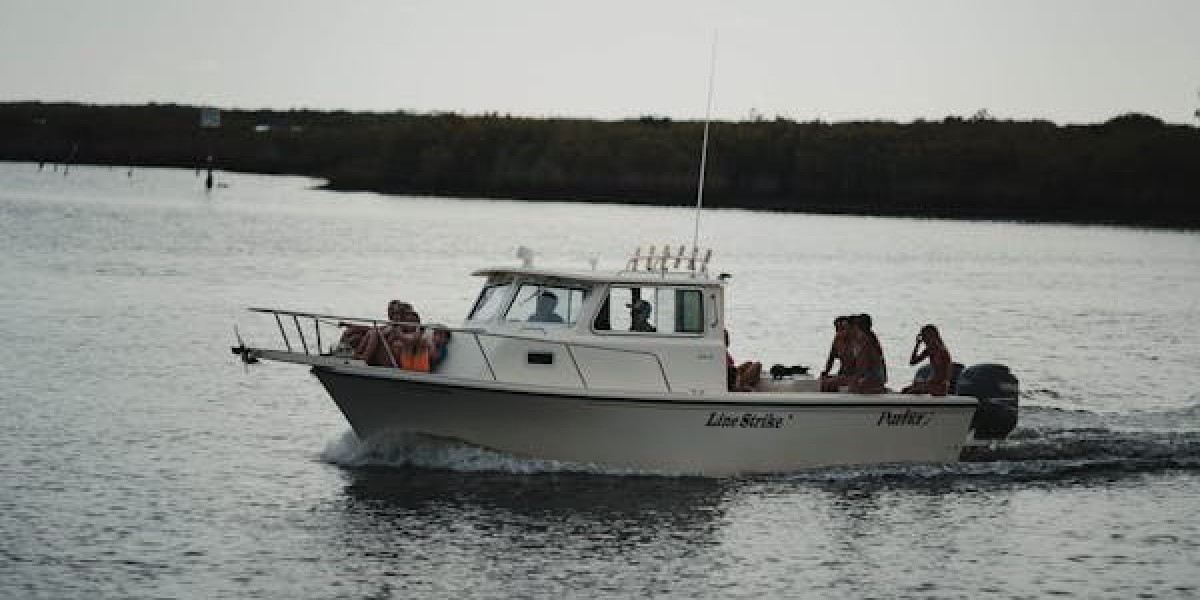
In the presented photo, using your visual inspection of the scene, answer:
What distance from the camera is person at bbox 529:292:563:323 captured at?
21.0m

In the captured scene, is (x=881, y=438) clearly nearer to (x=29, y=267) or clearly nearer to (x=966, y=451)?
(x=966, y=451)

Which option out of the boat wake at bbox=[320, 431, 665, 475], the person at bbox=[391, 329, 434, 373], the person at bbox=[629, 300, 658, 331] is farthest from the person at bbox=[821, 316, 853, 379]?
the person at bbox=[391, 329, 434, 373]

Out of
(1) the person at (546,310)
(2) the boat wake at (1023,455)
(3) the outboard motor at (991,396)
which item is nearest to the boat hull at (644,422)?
(2) the boat wake at (1023,455)

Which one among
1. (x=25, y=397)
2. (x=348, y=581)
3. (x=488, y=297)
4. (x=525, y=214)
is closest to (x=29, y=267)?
(x=25, y=397)

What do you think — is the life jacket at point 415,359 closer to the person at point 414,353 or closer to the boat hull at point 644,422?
the person at point 414,353

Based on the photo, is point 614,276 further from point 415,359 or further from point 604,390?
point 415,359

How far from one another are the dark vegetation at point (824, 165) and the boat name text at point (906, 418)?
324 ft

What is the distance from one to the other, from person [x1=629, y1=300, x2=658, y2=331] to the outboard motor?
15.2 ft

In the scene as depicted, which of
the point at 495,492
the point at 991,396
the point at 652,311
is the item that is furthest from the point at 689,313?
the point at 991,396

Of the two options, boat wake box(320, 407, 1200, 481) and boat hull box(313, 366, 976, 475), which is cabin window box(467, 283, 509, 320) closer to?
boat hull box(313, 366, 976, 475)

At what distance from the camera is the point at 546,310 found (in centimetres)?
2109

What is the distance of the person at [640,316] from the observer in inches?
829

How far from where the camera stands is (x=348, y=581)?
56.7ft

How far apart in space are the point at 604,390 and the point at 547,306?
4.15 feet
